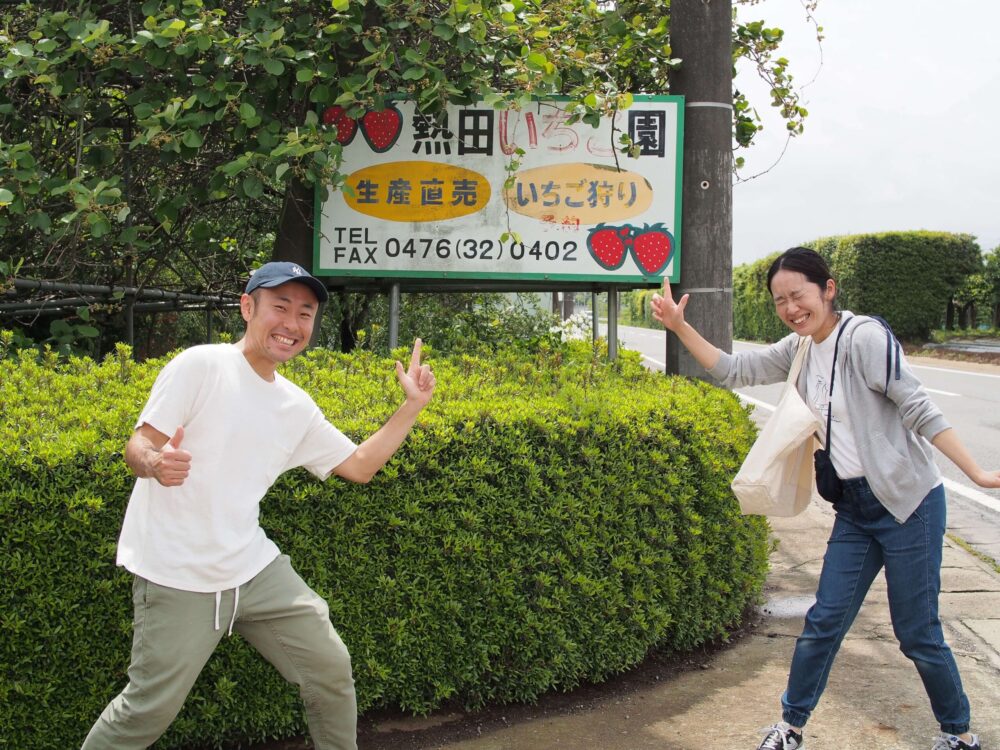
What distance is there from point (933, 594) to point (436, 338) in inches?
169

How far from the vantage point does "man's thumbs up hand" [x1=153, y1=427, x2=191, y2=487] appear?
7.88ft

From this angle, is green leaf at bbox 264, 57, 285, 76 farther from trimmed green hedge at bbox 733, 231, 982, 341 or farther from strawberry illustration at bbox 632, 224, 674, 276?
trimmed green hedge at bbox 733, 231, 982, 341

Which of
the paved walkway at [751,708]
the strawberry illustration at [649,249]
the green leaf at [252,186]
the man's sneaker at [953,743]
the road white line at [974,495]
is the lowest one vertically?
the paved walkway at [751,708]

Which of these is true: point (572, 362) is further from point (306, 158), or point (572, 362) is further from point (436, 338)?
point (436, 338)

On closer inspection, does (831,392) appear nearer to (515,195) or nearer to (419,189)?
(515,195)

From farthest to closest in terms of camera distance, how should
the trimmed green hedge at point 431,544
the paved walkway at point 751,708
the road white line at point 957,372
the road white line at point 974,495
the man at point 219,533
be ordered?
the road white line at point 957,372 → the road white line at point 974,495 → the paved walkway at point 751,708 → the trimmed green hedge at point 431,544 → the man at point 219,533

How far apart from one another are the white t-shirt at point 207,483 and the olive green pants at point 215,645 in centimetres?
7

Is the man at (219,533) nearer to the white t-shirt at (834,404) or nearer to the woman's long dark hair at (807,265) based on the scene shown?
the woman's long dark hair at (807,265)

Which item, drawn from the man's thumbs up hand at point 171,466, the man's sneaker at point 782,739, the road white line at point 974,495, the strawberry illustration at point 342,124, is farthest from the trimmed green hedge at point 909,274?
the man's thumbs up hand at point 171,466

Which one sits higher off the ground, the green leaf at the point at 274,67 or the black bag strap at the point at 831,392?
the green leaf at the point at 274,67

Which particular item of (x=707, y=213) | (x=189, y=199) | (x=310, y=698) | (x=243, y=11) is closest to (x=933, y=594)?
(x=310, y=698)

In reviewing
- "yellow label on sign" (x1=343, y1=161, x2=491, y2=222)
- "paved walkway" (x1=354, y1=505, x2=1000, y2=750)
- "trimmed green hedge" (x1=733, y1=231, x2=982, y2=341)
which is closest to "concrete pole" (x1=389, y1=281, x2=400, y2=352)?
"yellow label on sign" (x1=343, y1=161, x2=491, y2=222)

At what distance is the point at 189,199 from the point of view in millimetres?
5289

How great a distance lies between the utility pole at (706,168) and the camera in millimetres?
5168
